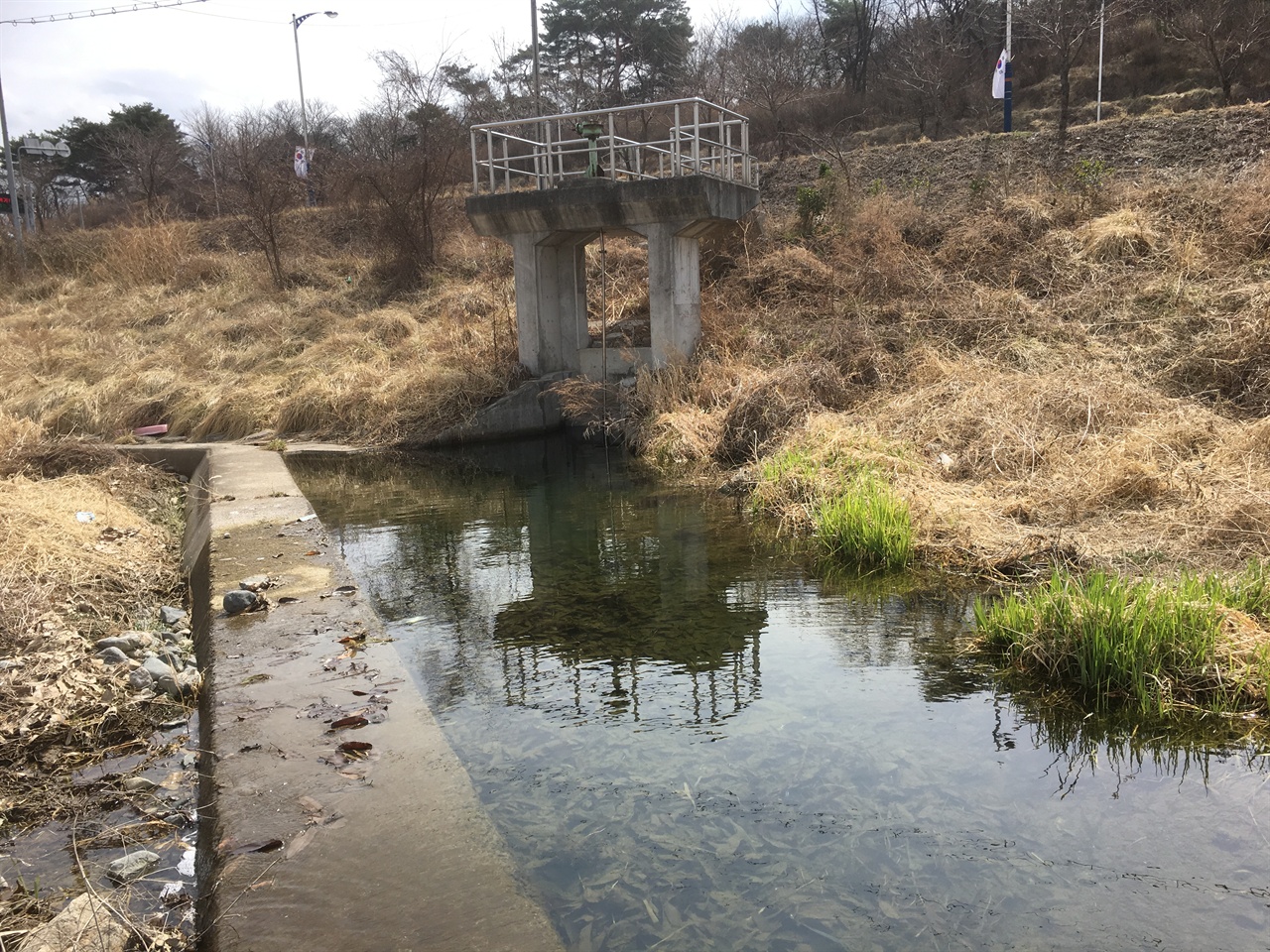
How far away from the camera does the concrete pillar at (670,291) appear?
1563cm

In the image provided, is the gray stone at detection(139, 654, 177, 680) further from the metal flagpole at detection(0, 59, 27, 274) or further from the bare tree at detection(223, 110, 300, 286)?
the metal flagpole at detection(0, 59, 27, 274)

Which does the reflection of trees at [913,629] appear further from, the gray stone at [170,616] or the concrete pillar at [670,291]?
the concrete pillar at [670,291]

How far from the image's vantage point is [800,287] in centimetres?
1784

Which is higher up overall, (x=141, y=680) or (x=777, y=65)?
(x=777, y=65)

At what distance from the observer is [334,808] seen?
159 inches

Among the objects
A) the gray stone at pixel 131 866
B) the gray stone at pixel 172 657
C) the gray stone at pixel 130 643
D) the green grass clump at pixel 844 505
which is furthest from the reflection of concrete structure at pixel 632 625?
the gray stone at pixel 130 643

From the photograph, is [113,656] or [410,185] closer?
[113,656]

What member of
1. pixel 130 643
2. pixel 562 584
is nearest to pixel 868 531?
pixel 562 584

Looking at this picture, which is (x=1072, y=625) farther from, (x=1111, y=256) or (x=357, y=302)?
(x=357, y=302)

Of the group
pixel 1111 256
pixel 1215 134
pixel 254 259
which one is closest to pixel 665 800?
pixel 1111 256

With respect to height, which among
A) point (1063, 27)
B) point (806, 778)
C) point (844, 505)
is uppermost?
point (1063, 27)

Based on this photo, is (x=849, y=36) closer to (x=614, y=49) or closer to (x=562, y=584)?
(x=614, y=49)

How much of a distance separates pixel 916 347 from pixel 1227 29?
22319 mm

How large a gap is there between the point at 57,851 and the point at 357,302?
1999 centimetres
